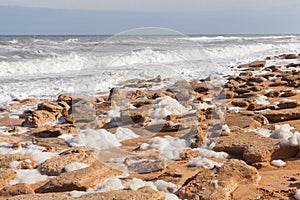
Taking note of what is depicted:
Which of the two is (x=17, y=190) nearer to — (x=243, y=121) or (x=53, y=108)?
(x=243, y=121)

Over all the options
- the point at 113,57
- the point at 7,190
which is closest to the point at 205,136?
the point at 7,190

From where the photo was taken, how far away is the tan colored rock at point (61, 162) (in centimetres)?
433

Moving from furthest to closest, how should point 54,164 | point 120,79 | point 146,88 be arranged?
point 120,79, point 146,88, point 54,164

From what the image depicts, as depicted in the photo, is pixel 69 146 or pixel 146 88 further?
pixel 146 88

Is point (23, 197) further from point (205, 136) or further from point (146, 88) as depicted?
point (146, 88)

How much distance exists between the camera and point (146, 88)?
11.4 metres

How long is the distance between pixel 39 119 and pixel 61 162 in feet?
9.74

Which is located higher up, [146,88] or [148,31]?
[148,31]

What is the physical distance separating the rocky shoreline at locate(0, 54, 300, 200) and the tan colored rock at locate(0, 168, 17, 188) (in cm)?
1

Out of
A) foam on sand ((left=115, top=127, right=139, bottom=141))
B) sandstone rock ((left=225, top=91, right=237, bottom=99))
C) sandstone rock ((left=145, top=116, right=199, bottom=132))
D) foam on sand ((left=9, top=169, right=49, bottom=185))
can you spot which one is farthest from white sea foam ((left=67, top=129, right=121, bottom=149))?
sandstone rock ((left=225, top=91, right=237, bottom=99))

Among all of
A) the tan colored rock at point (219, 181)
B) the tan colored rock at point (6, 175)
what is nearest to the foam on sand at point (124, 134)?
the tan colored rock at point (6, 175)

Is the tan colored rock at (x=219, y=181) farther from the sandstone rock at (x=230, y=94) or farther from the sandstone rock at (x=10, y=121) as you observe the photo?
the sandstone rock at (x=230, y=94)

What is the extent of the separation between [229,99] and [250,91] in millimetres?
929

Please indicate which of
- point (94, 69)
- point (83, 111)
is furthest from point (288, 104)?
point (94, 69)
